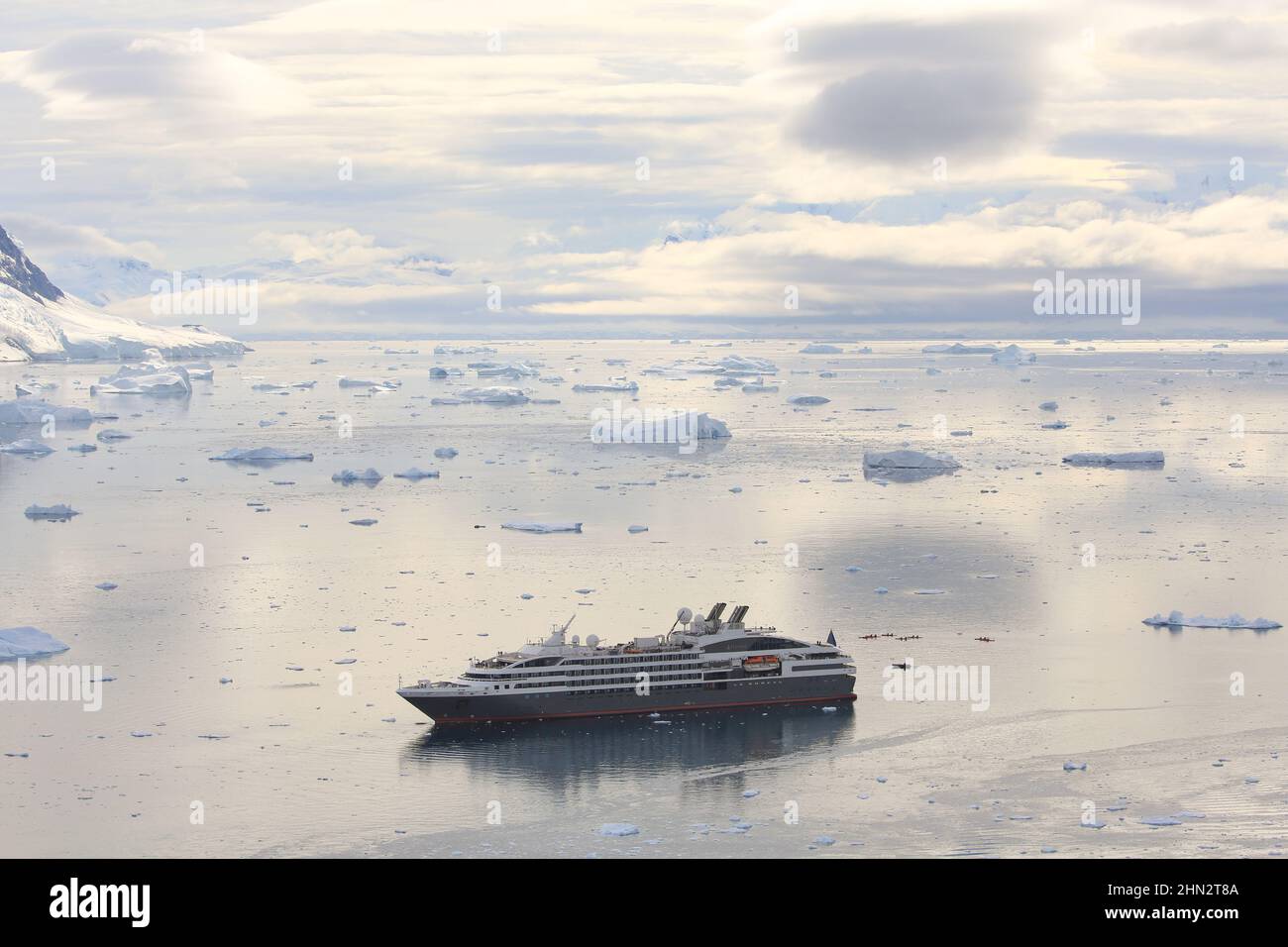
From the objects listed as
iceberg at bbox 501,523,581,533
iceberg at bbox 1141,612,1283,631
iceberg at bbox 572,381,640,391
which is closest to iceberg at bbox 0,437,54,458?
iceberg at bbox 501,523,581,533

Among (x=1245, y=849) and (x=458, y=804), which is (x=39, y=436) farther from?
(x=1245, y=849)

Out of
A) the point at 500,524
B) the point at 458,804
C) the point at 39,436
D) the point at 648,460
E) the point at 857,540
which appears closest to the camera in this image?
the point at 458,804

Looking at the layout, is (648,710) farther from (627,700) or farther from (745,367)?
(745,367)

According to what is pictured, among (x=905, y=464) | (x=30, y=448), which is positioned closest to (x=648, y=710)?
(x=905, y=464)

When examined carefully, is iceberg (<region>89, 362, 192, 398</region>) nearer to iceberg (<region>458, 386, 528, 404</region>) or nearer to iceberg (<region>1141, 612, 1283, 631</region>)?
iceberg (<region>458, 386, 528, 404</region>)

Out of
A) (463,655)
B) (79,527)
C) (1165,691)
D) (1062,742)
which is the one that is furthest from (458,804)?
(79,527)

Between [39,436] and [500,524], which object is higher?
[39,436]
